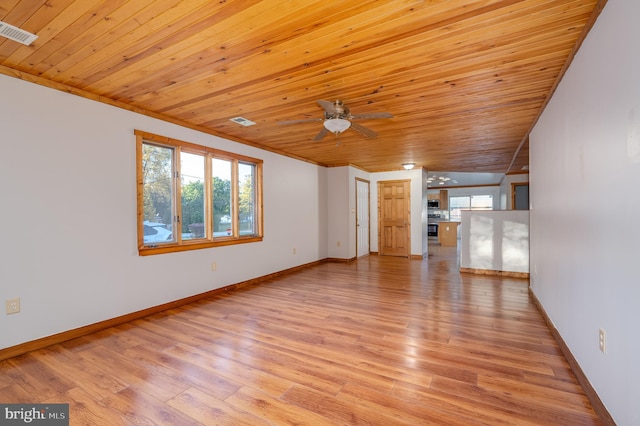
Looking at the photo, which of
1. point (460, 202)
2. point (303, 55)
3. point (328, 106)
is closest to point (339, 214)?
point (328, 106)

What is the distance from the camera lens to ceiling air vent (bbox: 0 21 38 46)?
192 centimetres

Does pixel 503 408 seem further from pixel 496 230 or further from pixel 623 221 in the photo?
pixel 496 230

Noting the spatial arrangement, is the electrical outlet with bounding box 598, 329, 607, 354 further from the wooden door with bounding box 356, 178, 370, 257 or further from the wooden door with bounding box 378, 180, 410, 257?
the wooden door with bounding box 378, 180, 410, 257

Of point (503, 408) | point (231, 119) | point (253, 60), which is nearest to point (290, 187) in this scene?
point (231, 119)

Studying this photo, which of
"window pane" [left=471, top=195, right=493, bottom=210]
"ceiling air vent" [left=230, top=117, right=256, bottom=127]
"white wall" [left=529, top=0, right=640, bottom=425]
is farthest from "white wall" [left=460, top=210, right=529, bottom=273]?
"window pane" [left=471, top=195, right=493, bottom=210]

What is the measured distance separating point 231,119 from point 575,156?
3588mm

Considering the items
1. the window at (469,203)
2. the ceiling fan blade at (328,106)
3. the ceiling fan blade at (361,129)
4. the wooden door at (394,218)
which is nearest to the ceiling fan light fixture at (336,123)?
the ceiling fan blade at (328,106)

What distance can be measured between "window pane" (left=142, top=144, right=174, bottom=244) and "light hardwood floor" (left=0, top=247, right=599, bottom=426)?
3.27ft

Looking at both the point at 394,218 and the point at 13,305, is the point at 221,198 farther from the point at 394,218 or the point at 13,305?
the point at 394,218

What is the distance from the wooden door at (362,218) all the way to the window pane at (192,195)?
4.06 metres

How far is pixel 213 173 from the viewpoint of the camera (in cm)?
430

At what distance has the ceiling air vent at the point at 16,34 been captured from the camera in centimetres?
192

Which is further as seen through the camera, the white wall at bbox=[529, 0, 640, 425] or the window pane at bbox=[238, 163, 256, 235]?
the window pane at bbox=[238, 163, 256, 235]

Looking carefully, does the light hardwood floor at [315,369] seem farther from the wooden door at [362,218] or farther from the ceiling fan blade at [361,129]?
the wooden door at [362,218]
